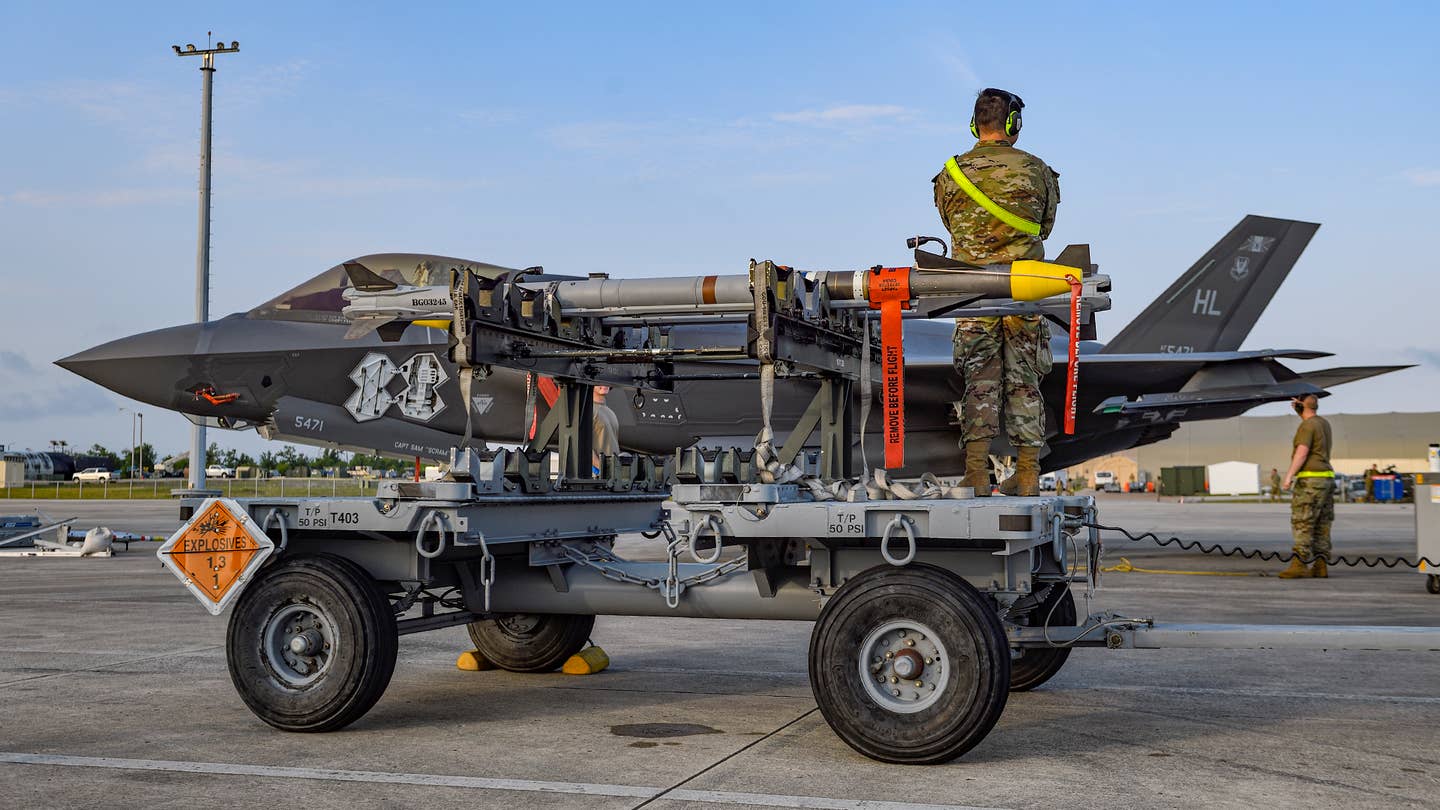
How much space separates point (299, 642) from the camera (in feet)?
16.3

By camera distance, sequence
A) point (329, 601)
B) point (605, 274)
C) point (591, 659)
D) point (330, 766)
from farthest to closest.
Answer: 1. point (591, 659)
2. point (605, 274)
3. point (329, 601)
4. point (330, 766)

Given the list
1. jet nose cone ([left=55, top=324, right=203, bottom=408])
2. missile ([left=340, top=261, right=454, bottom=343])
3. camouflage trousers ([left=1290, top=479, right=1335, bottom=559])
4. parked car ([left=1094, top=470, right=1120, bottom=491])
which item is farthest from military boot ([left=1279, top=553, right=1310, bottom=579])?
parked car ([left=1094, top=470, right=1120, bottom=491])

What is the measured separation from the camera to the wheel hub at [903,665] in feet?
14.0

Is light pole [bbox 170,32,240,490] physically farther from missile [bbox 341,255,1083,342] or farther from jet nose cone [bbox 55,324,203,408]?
missile [bbox 341,255,1083,342]

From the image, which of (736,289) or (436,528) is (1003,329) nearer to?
(736,289)

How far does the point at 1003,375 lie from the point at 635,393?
28.2 feet

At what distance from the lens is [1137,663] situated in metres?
7.02

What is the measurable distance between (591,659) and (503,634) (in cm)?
53

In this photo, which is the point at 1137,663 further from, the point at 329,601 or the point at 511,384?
the point at 511,384

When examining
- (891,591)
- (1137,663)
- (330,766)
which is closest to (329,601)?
(330,766)

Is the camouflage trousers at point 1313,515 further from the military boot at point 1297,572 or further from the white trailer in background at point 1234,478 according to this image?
the white trailer in background at point 1234,478

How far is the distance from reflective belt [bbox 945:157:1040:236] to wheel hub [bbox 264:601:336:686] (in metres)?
3.68

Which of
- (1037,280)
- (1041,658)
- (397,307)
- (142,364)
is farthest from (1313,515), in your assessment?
(142,364)

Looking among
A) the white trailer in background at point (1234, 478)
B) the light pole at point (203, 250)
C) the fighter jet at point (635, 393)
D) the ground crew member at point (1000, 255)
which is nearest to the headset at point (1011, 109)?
the ground crew member at point (1000, 255)
